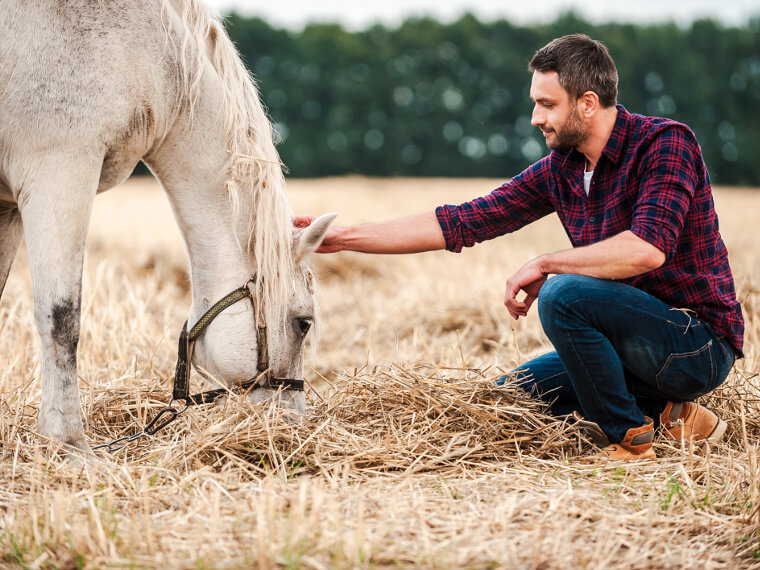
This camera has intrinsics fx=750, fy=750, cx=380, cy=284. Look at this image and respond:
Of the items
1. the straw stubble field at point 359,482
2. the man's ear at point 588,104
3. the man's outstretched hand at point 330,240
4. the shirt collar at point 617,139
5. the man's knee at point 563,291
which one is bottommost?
the straw stubble field at point 359,482

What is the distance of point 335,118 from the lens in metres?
33.4

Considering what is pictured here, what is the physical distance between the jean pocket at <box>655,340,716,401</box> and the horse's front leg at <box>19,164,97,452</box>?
2330 mm

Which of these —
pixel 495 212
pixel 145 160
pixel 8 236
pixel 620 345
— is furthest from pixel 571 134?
pixel 8 236

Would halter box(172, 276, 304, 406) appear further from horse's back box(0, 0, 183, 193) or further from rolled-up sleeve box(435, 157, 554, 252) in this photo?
rolled-up sleeve box(435, 157, 554, 252)

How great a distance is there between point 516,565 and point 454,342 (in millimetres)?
3303

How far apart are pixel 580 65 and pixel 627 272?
2.90 feet

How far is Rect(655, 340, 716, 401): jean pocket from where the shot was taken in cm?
307

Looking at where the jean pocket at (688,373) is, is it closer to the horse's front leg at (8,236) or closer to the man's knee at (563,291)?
the man's knee at (563,291)

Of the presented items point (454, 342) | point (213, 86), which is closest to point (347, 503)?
point (213, 86)

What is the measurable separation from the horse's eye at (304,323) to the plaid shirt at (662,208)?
1.25 m

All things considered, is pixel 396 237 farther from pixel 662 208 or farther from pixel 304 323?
pixel 662 208

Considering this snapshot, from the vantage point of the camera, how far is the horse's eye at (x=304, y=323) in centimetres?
318

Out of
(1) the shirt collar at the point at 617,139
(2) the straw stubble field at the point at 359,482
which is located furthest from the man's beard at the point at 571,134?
(2) the straw stubble field at the point at 359,482

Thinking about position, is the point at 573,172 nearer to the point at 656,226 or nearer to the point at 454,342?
the point at 656,226
